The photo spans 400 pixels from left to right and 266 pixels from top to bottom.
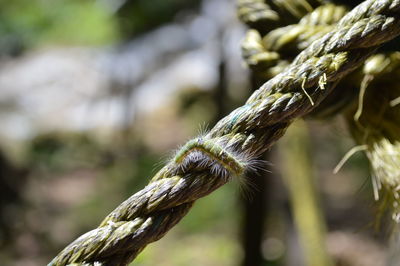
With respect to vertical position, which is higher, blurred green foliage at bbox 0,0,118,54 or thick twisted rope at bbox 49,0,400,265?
thick twisted rope at bbox 49,0,400,265

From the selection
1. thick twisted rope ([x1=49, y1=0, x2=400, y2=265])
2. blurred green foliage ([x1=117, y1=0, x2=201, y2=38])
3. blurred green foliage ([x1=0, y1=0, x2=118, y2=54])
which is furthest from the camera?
blurred green foliage ([x1=0, y1=0, x2=118, y2=54])

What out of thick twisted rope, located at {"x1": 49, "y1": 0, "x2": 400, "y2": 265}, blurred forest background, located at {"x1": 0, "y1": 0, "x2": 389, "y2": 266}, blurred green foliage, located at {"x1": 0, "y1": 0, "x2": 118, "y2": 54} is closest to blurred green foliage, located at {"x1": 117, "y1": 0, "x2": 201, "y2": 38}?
blurred forest background, located at {"x1": 0, "y1": 0, "x2": 389, "y2": 266}

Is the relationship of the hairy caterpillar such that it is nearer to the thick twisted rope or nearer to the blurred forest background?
the thick twisted rope

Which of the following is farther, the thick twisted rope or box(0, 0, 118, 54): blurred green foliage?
box(0, 0, 118, 54): blurred green foliage

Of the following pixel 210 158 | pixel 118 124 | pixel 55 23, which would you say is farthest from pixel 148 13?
pixel 210 158

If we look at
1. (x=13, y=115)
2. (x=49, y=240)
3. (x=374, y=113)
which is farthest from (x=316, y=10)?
(x=13, y=115)

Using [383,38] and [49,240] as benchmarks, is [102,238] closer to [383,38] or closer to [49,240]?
[383,38]
